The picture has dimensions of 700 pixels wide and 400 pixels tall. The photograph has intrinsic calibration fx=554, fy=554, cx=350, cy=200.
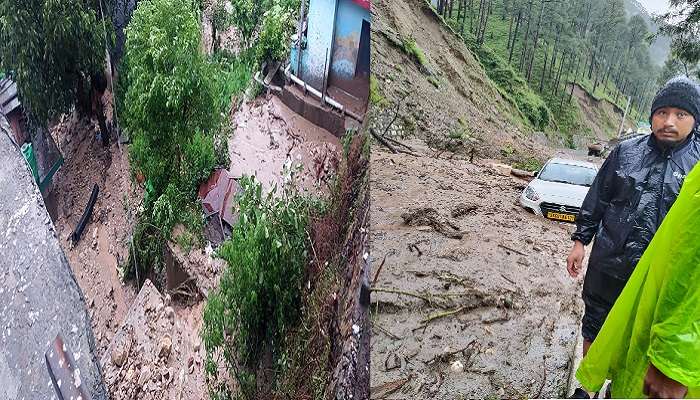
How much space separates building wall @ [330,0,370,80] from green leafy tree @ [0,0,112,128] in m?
1.08

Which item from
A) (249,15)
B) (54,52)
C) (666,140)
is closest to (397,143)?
(666,140)

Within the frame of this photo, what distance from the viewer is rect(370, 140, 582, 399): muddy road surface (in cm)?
132

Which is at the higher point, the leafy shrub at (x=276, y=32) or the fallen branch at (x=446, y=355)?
the leafy shrub at (x=276, y=32)

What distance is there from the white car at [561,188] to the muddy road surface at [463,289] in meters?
0.04

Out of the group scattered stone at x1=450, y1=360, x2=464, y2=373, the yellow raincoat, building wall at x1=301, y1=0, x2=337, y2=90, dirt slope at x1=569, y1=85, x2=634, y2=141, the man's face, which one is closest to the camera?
the yellow raincoat

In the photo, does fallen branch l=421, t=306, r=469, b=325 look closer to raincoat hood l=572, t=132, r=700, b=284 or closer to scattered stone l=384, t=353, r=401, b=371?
scattered stone l=384, t=353, r=401, b=371

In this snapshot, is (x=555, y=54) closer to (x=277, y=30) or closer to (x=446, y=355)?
(x=446, y=355)

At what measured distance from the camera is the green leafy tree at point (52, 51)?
229cm

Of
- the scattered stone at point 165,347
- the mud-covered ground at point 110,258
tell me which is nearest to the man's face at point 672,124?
the mud-covered ground at point 110,258

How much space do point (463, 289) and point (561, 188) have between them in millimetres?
379

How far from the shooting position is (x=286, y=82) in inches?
80.8

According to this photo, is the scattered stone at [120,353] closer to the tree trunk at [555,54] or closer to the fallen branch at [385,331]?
the fallen branch at [385,331]

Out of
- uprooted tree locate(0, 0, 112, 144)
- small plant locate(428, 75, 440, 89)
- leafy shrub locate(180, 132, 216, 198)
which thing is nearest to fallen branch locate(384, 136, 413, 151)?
small plant locate(428, 75, 440, 89)

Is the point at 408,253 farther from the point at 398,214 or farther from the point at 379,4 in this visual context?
the point at 379,4
